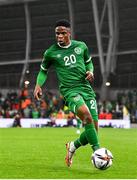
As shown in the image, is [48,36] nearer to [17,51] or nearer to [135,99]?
[17,51]

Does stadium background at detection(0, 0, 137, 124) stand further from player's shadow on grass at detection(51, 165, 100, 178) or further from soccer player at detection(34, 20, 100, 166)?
player's shadow on grass at detection(51, 165, 100, 178)

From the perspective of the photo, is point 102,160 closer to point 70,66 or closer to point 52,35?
point 70,66

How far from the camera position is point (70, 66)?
486 inches

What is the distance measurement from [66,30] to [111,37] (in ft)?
155

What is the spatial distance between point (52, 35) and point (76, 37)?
2.56 meters

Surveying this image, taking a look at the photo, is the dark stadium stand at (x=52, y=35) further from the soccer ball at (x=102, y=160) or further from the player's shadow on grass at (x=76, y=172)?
the soccer ball at (x=102, y=160)

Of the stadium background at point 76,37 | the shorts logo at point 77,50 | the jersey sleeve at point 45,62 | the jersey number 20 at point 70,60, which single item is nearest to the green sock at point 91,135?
the jersey number 20 at point 70,60

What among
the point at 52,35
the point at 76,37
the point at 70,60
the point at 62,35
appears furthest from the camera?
the point at 52,35

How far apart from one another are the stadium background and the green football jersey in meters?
44.2

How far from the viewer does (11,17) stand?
6353 cm

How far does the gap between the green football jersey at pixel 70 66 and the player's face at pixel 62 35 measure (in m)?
0.15

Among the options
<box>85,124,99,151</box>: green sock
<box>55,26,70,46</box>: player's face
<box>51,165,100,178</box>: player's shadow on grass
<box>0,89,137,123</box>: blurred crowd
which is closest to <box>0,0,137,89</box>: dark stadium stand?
<box>0,89,137,123</box>: blurred crowd

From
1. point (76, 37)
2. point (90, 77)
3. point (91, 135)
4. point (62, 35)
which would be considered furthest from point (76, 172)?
point (76, 37)

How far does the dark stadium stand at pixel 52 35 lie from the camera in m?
60.5
